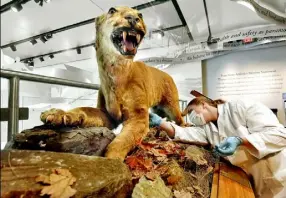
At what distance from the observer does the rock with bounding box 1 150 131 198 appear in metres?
0.56

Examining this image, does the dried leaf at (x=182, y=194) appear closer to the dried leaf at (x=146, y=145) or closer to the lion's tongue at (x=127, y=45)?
the dried leaf at (x=146, y=145)

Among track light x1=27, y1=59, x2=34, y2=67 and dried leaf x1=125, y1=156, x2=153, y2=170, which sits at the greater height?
track light x1=27, y1=59, x2=34, y2=67

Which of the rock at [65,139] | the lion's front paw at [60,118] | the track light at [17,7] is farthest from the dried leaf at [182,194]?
the track light at [17,7]

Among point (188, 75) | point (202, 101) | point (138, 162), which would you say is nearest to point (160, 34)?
point (188, 75)

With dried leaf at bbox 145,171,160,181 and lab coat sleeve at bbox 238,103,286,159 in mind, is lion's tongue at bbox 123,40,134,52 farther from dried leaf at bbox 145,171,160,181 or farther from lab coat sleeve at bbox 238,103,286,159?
lab coat sleeve at bbox 238,103,286,159

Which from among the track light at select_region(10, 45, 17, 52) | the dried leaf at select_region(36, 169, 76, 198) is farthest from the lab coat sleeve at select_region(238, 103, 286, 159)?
the track light at select_region(10, 45, 17, 52)

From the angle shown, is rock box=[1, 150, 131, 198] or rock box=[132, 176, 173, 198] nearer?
rock box=[1, 150, 131, 198]

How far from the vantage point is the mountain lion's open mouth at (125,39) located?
3.58ft

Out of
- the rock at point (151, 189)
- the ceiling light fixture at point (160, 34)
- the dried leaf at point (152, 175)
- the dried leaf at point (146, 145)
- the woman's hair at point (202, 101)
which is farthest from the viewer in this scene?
the woman's hair at point (202, 101)

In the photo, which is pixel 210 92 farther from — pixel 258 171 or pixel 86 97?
pixel 86 97

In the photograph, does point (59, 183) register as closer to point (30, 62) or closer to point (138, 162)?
point (30, 62)

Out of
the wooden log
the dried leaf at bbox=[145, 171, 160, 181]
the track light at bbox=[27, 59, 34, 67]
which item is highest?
the track light at bbox=[27, 59, 34, 67]

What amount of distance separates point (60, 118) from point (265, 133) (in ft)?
4.37

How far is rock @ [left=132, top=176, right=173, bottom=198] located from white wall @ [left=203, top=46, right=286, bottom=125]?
30.2 inches
